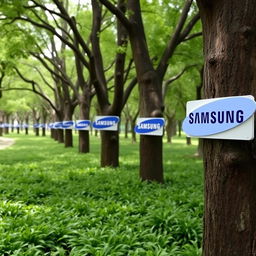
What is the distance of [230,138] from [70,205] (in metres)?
3.76

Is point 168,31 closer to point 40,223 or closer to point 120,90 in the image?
point 120,90

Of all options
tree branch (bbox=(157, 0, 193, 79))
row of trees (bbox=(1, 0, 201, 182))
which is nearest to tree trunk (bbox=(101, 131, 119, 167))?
row of trees (bbox=(1, 0, 201, 182))

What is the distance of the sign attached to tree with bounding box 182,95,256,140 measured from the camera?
2.33m

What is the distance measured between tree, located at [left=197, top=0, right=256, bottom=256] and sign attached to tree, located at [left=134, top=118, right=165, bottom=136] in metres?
4.64

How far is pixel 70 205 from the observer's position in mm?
5523

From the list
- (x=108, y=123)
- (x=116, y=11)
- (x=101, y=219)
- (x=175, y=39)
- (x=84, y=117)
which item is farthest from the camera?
(x=84, y=117)

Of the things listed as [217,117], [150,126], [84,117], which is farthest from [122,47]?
[84,117]

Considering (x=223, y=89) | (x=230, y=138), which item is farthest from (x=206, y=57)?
(x=230, y=138)

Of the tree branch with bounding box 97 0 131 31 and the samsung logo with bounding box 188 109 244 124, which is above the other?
the tree branch with bounding box 97 0 131 31

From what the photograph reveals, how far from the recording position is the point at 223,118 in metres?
2.49

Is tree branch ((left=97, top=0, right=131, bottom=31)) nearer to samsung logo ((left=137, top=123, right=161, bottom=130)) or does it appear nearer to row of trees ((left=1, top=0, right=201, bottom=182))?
row of trees ((left=1, top=0, right=201, bottom=182))

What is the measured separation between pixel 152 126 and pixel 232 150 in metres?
4.94

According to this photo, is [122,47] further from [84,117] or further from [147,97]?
[84,117]

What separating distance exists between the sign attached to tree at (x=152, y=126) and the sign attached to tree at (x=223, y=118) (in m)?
4.45
